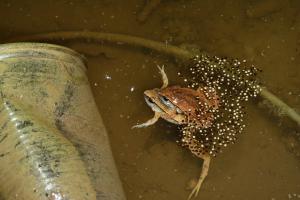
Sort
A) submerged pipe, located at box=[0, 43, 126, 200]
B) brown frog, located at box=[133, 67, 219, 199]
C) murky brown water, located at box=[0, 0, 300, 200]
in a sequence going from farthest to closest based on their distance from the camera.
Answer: murky brown water, located at box=[0, 0, 300, 200]
brown frog, located at box=[133, 67, 219, 199]
submerged pipe, located at box=[0, 43, 126, 200]

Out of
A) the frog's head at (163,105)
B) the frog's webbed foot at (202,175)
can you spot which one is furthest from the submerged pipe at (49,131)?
the frog's webbed foot at (202,175)

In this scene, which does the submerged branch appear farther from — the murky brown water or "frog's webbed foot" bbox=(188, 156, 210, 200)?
"frog's webbed foot" bbox=(188, 156, 210, 200)

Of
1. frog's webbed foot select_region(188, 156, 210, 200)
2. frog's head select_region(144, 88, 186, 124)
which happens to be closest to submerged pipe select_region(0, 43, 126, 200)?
frog's head select_region(144, 88, 186, 124)

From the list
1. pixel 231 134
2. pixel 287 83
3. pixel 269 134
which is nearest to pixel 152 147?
pixel 231 134

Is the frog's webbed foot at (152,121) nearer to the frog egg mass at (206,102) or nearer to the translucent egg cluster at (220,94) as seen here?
the frog egg mass at (206,102)

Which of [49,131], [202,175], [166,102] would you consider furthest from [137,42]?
[49,131]

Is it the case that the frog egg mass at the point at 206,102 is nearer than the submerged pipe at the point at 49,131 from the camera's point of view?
No

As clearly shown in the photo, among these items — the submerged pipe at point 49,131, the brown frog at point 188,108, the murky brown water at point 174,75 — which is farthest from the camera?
the murky brown water at point 174,75
